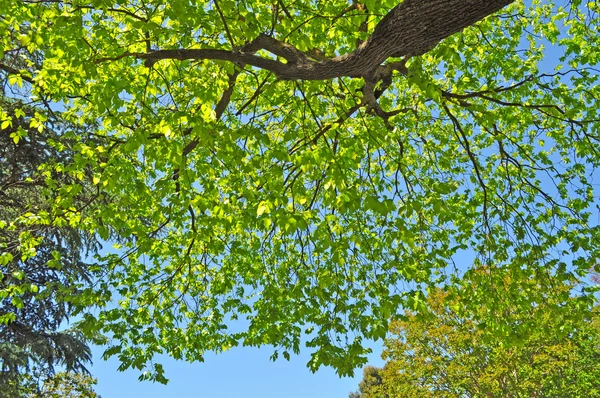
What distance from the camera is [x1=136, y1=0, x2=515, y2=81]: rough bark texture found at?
340 centimetres

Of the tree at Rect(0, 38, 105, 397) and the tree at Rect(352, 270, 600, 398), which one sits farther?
the tree at Rect(352, 270, 600, 398)

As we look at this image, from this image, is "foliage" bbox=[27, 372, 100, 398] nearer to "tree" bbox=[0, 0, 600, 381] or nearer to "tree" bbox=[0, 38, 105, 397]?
"tree" bbox=[0, 38, 105, 397]

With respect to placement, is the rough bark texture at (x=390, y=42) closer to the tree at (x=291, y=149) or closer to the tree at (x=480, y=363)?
the tree at (x=291, y=149)

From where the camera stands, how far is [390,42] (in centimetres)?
379

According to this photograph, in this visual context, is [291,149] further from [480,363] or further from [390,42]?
[480,363]

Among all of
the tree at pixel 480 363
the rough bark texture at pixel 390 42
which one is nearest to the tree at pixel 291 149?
the rough bark texture at pixel 390 42

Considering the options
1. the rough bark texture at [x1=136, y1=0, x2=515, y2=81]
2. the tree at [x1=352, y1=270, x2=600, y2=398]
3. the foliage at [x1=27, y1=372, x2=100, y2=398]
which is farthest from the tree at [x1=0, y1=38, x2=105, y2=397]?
the tree at [x1=352, y1=270, x2=600, y2=398]

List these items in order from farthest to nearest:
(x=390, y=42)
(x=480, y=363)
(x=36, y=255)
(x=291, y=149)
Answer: (x=480, y=363) < (x=36, y=255) < (x=291, y=149) < (x=390, y=42)

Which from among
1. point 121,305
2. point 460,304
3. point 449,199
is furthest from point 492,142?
point 121,305

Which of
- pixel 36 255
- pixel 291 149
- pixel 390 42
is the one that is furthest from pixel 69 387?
pixel 390 42

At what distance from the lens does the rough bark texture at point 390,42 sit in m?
3.40

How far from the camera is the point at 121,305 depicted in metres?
7.92

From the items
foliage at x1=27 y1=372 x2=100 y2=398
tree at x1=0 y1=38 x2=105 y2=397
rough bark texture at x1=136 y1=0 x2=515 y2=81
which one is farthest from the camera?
foliage at x1=27 y1=372 x2=100 y2=398

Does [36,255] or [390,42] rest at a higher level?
[36,255]
